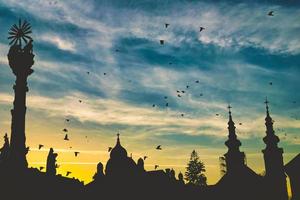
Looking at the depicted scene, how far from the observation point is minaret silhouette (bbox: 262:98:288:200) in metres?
66.3

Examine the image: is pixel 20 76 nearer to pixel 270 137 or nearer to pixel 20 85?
pixel 20 85

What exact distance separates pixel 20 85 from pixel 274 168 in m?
44.3

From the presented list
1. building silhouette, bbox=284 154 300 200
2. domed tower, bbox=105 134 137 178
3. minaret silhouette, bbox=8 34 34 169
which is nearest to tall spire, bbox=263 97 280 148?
building silhouette, bbox=284 154 300 200

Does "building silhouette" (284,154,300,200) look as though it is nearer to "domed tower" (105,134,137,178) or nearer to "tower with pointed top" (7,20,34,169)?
"domed tower" (105,134,137,178)

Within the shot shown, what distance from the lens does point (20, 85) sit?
41250 millimetres

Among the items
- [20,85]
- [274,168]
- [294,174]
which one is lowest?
[294,174]

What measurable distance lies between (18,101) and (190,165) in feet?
187

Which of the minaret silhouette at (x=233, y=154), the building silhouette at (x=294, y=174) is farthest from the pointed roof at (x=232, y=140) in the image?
the building silhouette at (x=294, y=174)

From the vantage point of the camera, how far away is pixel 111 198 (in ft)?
183

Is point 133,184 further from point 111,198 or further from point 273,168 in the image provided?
point 273,168

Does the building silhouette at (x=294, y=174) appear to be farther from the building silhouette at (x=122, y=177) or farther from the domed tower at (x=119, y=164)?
the domed tower at (x=119, y=164)

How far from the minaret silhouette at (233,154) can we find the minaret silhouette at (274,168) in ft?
17.0

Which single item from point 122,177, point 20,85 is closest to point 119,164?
point 122,177

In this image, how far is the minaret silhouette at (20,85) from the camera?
3958 cm
